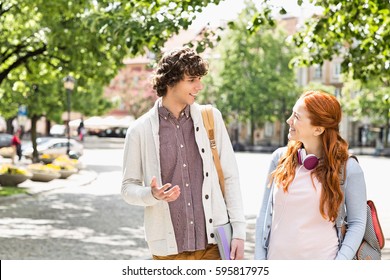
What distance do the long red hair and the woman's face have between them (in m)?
0.02

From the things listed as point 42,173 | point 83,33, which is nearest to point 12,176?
point 42,173

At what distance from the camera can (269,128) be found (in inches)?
3698

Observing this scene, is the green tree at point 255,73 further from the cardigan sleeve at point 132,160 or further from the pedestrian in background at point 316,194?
the pedestrian in background at point 316,194

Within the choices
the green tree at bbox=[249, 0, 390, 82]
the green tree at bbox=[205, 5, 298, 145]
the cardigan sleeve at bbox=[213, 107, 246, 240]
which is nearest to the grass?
the green tree at bbox=[249, 0, 390, 82]

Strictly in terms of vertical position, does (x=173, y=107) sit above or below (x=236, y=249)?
above

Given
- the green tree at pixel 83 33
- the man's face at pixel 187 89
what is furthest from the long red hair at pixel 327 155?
the green tree at pixel 83 33

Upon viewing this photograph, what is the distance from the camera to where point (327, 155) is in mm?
4086

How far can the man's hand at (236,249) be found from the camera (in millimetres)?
4250

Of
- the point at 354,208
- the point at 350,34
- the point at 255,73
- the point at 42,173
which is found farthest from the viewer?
the point at 255,73

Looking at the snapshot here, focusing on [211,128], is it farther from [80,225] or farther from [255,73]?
[255,73]

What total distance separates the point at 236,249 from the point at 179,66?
40.3 inches

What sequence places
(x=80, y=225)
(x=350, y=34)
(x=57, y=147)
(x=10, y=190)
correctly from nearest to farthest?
(x=80, y=225)
(x=350, y=34)
(x=10, y=190)
(x=57, y=147)
